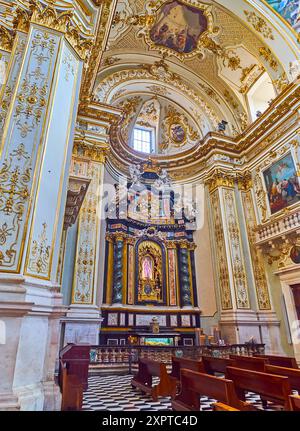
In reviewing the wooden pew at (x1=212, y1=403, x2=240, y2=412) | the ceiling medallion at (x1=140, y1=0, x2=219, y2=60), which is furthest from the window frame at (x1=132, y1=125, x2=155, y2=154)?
the wooden pew at (x1=212, y1=403, x2=240, y2=412)

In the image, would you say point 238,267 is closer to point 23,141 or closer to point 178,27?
point 23,141

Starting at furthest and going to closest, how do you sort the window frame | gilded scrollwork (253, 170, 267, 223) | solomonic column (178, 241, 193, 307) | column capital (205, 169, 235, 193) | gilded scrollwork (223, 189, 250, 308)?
the window frame, column capital (205, 169, 235, 193), solomonic column (178, 241, 193, 307), gilded scrollwork (253, 170, 267, 223), gilded scrollwork (223, 189, 250, 308)

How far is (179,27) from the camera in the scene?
11812 millimetres

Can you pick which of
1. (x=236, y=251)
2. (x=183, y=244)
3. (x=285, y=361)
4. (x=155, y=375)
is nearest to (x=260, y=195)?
(x=236, y=251)

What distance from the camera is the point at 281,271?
10070 mm

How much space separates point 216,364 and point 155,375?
1.08 metres

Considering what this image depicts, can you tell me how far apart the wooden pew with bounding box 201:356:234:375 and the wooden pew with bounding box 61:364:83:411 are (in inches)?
93.3

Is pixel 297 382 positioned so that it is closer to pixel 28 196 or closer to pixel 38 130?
pixel 28 196

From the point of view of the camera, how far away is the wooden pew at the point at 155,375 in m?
4.34

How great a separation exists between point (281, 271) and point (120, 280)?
19.1 ft

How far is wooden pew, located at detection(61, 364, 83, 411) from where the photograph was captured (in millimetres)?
3598

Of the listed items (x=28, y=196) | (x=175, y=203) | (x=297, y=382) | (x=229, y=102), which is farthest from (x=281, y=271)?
(x=28, y=196)

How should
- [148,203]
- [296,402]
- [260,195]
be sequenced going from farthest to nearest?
[148,203] → [260,195] → [296,402]

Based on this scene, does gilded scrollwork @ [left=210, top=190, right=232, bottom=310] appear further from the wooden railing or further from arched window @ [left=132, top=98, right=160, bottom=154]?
arched window @ [left=132, top=98, right=160, bottom=154]
